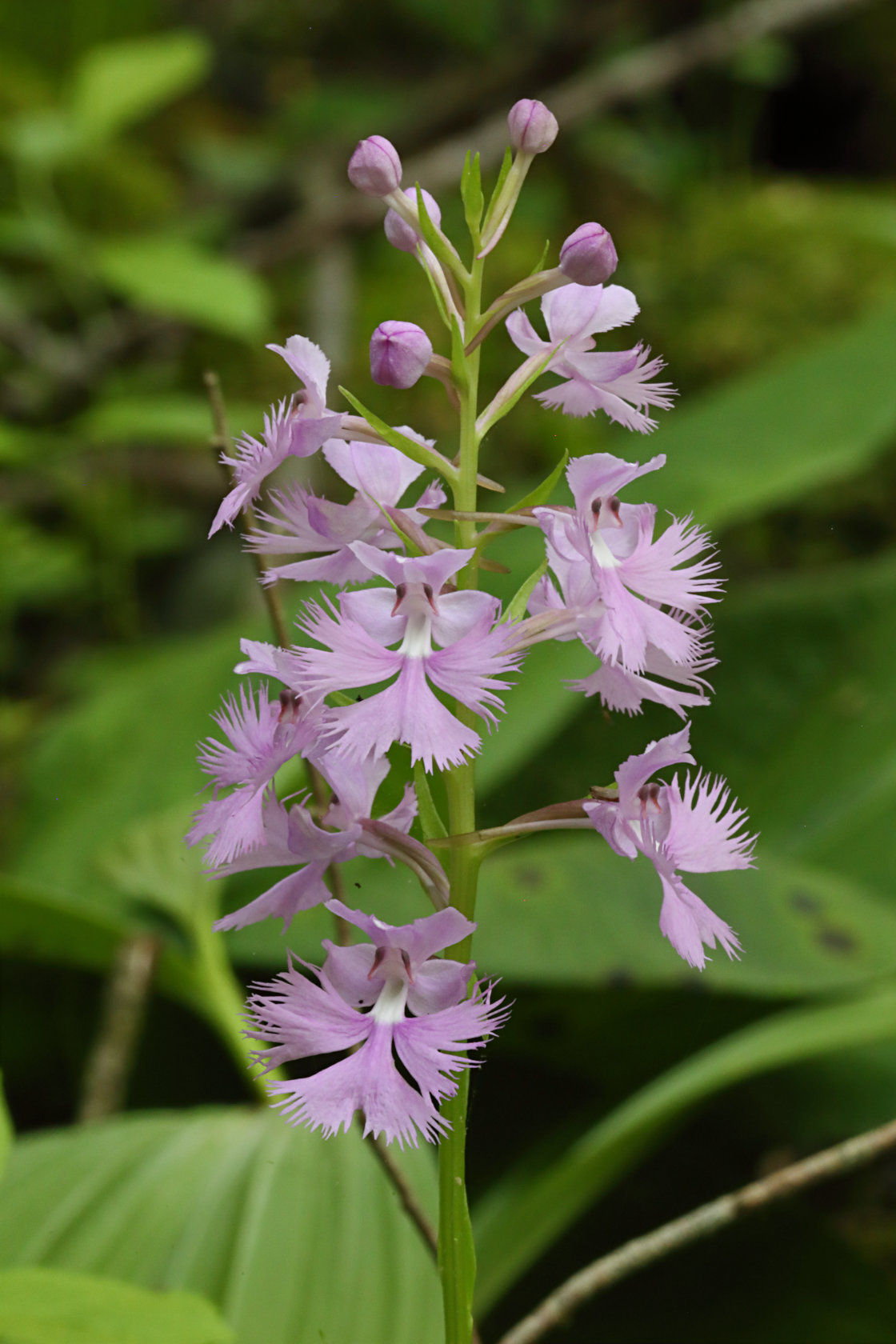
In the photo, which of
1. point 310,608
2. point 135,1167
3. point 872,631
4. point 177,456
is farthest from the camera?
point 177,456

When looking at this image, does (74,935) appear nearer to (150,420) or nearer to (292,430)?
(292,430)

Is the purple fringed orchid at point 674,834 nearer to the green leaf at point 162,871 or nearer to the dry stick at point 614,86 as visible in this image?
the green leaf at point 162,871

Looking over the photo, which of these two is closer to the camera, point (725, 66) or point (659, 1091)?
point (659, 1091)

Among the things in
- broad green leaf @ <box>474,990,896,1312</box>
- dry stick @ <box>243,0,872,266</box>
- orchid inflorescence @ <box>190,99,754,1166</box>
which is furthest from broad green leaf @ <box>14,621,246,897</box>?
dry stick @ <box>243,0,872,266</box>

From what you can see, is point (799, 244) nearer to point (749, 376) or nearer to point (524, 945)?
point (749, 376)

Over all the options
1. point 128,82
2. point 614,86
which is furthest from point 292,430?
point 614,86

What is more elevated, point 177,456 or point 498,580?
point 177,456

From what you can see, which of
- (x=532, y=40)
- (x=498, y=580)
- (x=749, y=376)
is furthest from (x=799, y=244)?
(x=498, y=580)

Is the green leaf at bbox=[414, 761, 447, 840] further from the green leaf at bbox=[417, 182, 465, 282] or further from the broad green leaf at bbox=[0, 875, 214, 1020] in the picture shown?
the broad green leaf at bbox=[0, 875, 214, 1020]
